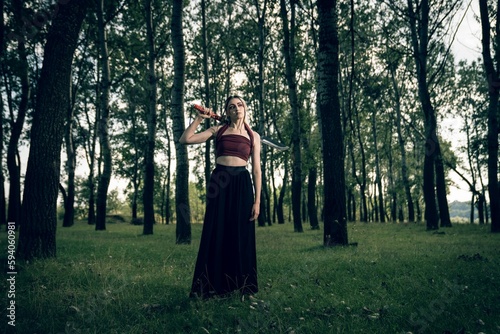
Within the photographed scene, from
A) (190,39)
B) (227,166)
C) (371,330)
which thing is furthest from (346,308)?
(190,39)

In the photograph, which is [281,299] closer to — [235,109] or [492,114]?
[235,109]

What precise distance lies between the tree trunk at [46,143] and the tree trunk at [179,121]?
17.0 feet

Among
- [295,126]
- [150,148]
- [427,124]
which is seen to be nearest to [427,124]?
[427,124]

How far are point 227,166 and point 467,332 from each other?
3.51m

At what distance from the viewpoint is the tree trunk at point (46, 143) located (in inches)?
281

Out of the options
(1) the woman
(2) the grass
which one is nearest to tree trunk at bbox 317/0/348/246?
(2) the grass

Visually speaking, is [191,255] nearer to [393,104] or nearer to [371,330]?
[371,330]

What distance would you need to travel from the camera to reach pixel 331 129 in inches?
390

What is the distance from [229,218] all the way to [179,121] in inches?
318

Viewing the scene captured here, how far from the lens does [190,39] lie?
27.0 meters

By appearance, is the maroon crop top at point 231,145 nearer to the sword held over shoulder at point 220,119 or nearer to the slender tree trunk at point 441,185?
the sword held over shoulder at point 220,119

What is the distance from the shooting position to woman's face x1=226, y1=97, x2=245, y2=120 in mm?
5305

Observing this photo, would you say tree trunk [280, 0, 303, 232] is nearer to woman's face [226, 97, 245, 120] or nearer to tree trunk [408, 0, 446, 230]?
tree trunk [408, 0, 446, 230]

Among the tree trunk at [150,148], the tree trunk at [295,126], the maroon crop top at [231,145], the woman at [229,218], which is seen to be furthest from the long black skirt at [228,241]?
the tree trunk at [295,126]
